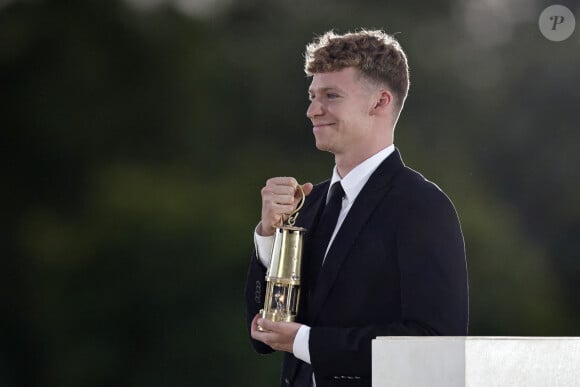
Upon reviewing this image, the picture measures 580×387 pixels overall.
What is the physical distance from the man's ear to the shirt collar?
101 millimetres

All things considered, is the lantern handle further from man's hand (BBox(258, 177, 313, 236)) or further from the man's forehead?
the man's forehead

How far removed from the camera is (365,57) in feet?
9.93

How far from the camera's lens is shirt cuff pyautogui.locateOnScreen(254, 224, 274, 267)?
9.81ft

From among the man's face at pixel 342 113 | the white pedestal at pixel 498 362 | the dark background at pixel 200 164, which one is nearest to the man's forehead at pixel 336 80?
the man's face at pixel 342 113

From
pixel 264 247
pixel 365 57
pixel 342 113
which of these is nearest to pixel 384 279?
pixel 264 247

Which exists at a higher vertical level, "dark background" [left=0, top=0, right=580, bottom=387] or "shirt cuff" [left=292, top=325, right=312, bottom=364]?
"dark background" [left=0, top=0, right=580, bottom=387]

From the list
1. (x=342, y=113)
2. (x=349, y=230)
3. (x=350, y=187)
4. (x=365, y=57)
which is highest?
(x=365, y=57)

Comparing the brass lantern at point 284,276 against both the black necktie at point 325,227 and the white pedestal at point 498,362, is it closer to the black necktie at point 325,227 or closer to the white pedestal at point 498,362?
the black necktie at point 325,227

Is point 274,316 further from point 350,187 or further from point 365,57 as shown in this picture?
point 365,57

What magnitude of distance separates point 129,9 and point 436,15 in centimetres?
224

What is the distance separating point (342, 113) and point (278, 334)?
Result: 587 millimetres

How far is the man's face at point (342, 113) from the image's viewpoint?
3.00m

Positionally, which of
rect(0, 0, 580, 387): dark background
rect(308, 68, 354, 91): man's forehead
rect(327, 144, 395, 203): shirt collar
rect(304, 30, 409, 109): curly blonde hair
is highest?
rect(0, 0, 580, 387): dark background

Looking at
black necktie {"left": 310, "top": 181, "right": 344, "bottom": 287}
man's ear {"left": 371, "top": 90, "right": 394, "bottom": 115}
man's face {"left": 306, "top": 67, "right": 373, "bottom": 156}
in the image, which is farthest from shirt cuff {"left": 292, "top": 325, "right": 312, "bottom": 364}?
man's ear {"left": 371, "top": 90, "right": 394, "bottom": 115}
